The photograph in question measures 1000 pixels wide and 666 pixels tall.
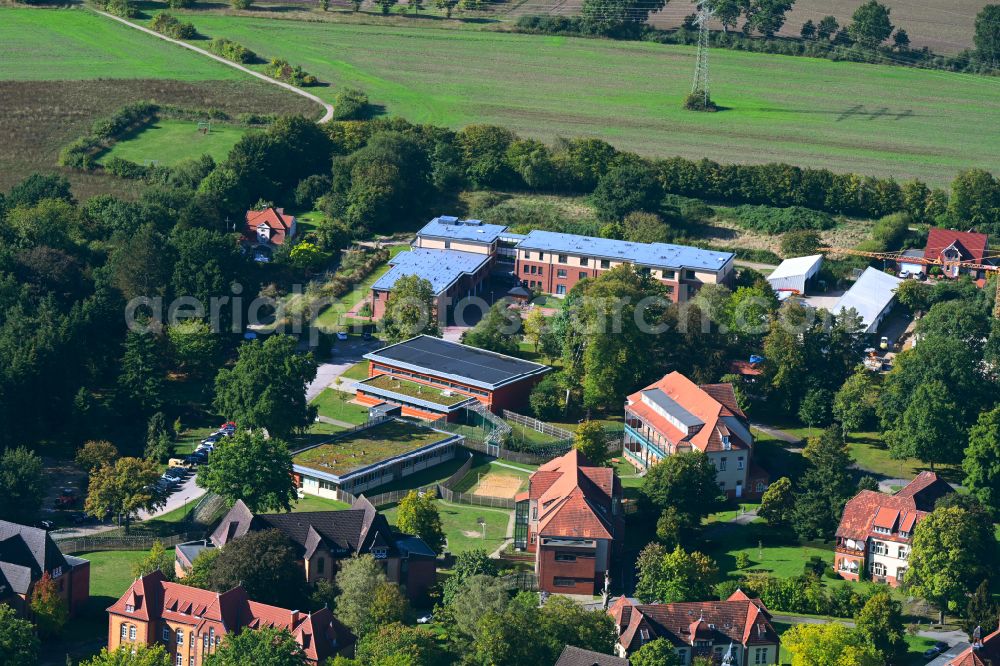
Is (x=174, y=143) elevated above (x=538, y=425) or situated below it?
above

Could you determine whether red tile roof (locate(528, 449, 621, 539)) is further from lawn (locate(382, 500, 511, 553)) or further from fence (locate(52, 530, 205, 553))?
fence (locate(52, 530, 205, 553))

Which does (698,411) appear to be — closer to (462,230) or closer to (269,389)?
(269,389)

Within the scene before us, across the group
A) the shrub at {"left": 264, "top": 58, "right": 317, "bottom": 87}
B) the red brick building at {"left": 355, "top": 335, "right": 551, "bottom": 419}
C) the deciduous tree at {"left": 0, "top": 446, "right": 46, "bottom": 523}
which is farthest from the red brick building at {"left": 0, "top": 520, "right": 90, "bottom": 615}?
the shrub at {"left": 264, "top": 58, "right": 317, "bottom": 87}

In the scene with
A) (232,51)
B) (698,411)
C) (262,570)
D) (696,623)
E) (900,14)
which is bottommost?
(696,623)

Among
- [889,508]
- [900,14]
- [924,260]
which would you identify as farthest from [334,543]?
[900,14]

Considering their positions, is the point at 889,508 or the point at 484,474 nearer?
the point at 889,508

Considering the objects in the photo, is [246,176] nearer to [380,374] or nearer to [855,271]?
[380,374]

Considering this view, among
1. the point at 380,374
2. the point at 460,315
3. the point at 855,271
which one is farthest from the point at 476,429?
the point at 855,271
